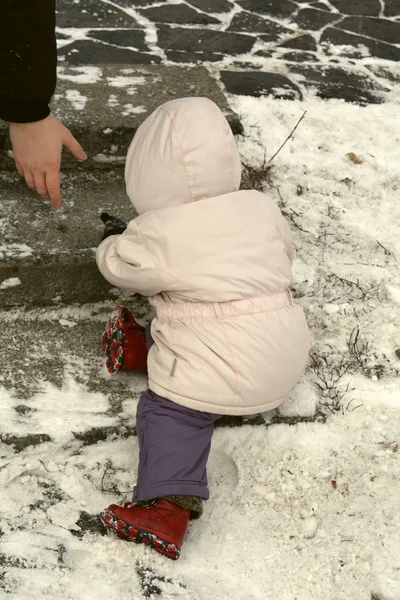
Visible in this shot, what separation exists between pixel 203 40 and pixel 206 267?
3218 mm

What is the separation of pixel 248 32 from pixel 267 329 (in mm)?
3555

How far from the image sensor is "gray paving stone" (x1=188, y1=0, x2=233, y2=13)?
5438 millimetres

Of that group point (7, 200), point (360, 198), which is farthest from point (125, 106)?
point (360, 198)

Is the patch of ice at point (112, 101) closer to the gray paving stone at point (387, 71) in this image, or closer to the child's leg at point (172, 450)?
the child's leg at point (172, 450)

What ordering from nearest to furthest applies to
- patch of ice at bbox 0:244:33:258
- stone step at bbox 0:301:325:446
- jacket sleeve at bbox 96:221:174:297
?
1. jacket sleeve at bbox 96:221:174:297
2. stone step at bbox 0:301:325:446
3. patch of ice at bbox 0:244:33:258

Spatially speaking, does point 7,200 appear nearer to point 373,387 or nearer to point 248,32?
point 373,387

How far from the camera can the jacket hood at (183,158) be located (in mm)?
2242

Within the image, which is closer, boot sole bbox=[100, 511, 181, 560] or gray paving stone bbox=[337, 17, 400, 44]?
boot sole bbox=[100, 511, 181, 560]

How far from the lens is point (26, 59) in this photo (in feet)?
6.65

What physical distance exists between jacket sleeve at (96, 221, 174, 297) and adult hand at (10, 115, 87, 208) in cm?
30

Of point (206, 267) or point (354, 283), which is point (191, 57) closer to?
point (354, 283)

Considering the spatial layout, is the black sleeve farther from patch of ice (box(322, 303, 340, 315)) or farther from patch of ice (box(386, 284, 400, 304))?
patch of ice (box(386, 284, 400, 304))

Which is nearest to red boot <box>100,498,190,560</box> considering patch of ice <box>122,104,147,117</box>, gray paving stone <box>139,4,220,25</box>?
patch of ice <box>122,104,147,117</box>

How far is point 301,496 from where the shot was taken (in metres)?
2.31
